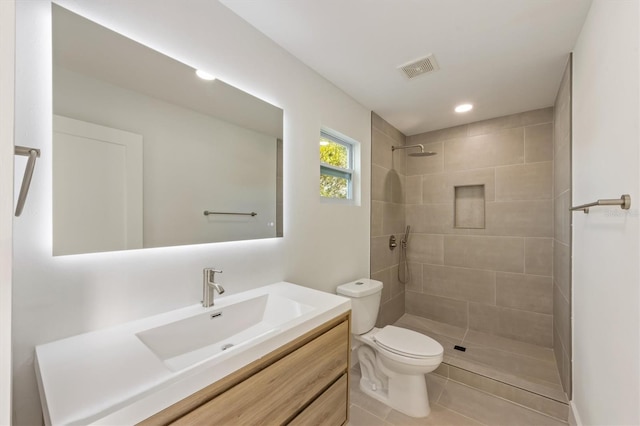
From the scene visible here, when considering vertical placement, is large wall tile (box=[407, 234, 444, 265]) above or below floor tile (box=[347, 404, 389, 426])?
above

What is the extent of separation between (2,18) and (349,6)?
144 cm

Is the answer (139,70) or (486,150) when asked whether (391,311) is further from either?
(139,70)

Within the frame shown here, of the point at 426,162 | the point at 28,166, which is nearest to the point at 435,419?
the point at 28,166

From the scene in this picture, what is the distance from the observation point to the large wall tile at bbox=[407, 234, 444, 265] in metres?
3.11

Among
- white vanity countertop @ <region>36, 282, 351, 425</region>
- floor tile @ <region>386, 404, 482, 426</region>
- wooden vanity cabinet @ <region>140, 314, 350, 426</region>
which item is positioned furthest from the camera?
floor tile @ <region>386, 404, 482, 426</region>

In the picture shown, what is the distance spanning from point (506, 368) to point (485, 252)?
3.61ft

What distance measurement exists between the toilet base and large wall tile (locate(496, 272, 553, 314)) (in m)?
1.45

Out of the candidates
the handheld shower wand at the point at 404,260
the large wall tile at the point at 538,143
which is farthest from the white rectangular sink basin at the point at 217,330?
the large wall tile at the point at 538,143

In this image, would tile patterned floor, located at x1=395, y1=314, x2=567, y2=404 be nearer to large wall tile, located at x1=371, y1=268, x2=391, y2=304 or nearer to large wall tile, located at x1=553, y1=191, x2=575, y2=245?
large wall tile, located at x1=371, y1=268, x2=391, y2=304

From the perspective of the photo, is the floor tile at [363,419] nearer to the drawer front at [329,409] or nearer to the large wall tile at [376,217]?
the drawer front at [329,409]

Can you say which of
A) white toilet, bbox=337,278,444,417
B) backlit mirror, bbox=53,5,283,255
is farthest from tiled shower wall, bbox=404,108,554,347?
backlit mirror, bbox=53,5,283,255

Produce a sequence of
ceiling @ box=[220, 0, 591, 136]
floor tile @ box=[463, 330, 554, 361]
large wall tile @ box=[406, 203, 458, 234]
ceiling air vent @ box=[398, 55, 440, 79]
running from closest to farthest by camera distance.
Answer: ceiling @ box=[220, 0, 591, 136] < ceiling air vent @ box=[398, 55, 440, 79] < floor tile @ box=[463, 330, 554, 361] < large wall tile @ box=[406, 203, 458, 234]

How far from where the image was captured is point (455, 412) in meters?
1.85

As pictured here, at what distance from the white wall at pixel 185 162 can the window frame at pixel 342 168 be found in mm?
600
